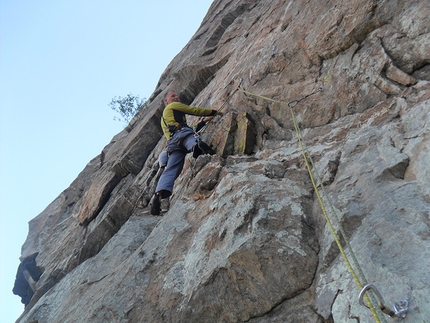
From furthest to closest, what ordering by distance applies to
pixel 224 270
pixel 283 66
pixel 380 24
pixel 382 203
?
pixel 283 66
pixel 380 24
pixel 224 270
pixel 382 203

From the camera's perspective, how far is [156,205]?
6555 millimetres

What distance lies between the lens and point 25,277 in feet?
41.0

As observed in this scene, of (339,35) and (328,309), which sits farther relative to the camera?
(339,35)

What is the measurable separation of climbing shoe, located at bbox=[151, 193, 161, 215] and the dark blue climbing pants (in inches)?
5.3

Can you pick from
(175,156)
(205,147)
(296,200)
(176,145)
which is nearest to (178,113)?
(176,145)

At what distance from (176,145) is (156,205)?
1.35 meters

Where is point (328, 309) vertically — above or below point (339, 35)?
below

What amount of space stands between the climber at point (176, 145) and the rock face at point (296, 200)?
0.31 metres

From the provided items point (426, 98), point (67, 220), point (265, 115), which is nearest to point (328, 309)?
point (426, 98)

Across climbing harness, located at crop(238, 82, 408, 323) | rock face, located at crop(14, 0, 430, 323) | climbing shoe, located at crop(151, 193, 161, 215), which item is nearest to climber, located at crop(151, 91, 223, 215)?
climbing shoe, located at crop(151, 193, 161, 215)

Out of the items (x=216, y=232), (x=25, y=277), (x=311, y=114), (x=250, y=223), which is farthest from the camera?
(x=25, y=277)

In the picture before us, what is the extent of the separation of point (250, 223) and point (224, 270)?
23.9 inches

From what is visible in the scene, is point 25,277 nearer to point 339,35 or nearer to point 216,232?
point 216,232

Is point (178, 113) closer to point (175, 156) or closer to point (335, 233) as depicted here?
point (175, 156)
